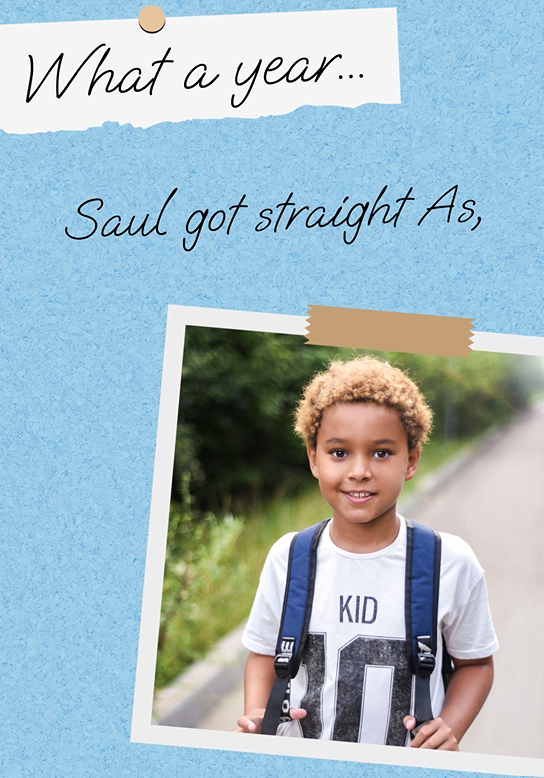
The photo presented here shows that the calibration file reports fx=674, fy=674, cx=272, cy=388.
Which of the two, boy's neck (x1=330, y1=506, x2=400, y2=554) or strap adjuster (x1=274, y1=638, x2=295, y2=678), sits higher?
boy's neck (x1=330, y1=506, x2=400, y2=554)

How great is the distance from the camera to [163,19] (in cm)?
196

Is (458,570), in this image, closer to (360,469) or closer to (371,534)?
(371,534)

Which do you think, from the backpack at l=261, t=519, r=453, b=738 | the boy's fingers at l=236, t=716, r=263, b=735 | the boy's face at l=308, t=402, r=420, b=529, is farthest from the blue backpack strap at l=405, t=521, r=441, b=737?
the boy's fingers at l=236, t=716, r=263, b=735

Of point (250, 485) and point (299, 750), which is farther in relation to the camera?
point (250, 485)

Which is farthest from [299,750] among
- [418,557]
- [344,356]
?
[344,356]

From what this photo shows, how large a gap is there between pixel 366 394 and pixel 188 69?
43.6 inches

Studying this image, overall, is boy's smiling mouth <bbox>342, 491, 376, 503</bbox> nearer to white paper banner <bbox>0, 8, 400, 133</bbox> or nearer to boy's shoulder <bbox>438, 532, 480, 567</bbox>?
boy's shoulder <bbox>438, 532, 480, 567</bbox>

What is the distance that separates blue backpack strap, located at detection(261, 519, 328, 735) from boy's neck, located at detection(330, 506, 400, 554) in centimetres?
11

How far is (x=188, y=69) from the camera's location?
1.99 m

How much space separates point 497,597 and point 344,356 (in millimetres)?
872

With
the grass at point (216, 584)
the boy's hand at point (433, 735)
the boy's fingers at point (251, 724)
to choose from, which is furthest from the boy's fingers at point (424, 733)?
the grass at point (216, 584)

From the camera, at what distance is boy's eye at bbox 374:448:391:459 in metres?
1.69

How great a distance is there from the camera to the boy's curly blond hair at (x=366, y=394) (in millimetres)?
1720

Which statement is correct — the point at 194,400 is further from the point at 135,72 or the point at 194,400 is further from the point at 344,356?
the point at 135,72
